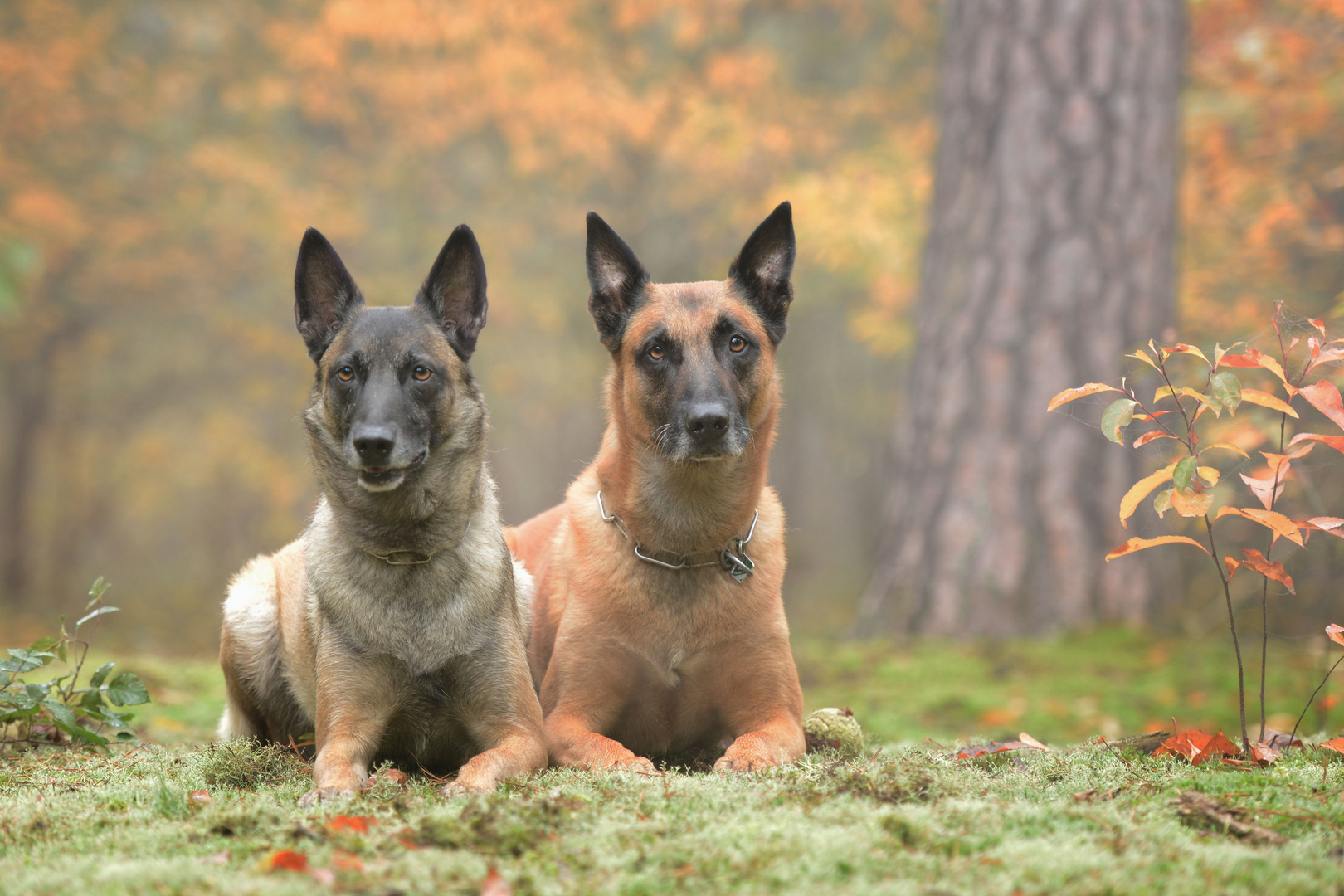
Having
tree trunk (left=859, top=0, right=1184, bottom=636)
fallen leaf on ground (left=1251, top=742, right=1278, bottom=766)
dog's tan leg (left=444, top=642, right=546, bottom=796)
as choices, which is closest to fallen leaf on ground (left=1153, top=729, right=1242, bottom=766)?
fallen leaf on ground (left=1251, top=742, right=1278, bottom=766)

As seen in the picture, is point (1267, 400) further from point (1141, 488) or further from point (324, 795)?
point (324, 795)

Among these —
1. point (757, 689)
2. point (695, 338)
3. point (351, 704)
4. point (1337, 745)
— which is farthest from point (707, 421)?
point (1337, 745)

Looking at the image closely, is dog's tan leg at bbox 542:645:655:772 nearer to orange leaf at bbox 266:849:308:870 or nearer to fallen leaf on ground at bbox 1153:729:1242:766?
orange leaf at bbox 266:849:308:870

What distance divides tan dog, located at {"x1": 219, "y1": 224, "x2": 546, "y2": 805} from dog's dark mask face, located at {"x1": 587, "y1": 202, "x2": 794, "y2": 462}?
0.69m

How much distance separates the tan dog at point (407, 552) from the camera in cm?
405

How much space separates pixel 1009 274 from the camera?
894cm

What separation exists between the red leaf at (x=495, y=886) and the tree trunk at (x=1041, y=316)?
22.3 ft

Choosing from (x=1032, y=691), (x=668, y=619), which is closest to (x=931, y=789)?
(x=668, y=619)

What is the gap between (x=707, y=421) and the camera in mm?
4453

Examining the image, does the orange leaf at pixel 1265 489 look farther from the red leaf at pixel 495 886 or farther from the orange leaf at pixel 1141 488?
the red leaf at pixel 495 886

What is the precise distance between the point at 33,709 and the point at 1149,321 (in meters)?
8.18

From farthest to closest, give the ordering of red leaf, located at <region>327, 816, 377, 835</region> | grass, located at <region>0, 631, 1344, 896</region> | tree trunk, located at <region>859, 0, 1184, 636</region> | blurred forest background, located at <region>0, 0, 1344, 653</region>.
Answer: blurred forest background, located at <region>0, 0, 1344, 653</region>
tree trunk, located at <region>859, 0, 1184, 636</region>
red leaf, located at <region>327, 816, 377, 835</region>
grass, located at <region>0, 631, 1344, 896</region>

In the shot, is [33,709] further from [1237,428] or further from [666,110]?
[666,110]

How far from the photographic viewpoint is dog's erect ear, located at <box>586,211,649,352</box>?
506 cm
